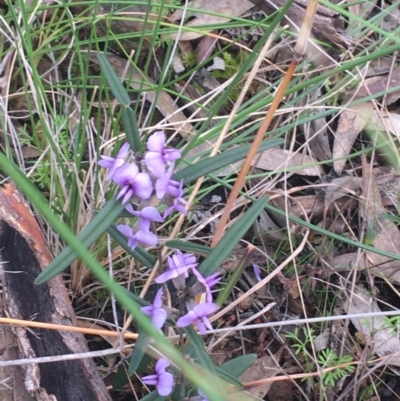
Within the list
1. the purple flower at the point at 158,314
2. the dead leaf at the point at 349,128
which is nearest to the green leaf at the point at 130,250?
the purple flower at the point at 158,314

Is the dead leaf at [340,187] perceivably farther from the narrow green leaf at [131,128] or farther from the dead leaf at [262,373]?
the narrow green leaf at [131,128]

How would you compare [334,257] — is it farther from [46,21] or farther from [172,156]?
[46,21]

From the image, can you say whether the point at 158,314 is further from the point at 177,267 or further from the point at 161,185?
the point at 161,185

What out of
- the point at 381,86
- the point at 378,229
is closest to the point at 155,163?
the point at 378,229

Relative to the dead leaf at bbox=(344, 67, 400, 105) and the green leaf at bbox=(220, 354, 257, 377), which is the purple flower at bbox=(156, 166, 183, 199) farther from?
the dead leaf at bbox=(344, 67, 400, 105)

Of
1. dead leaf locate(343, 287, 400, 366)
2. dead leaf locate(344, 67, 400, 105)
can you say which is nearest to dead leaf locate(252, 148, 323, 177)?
dead leaf locate(344, 67, 400, 105)

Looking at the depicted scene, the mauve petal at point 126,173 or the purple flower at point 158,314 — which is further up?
the mauve petal at point 126,173
